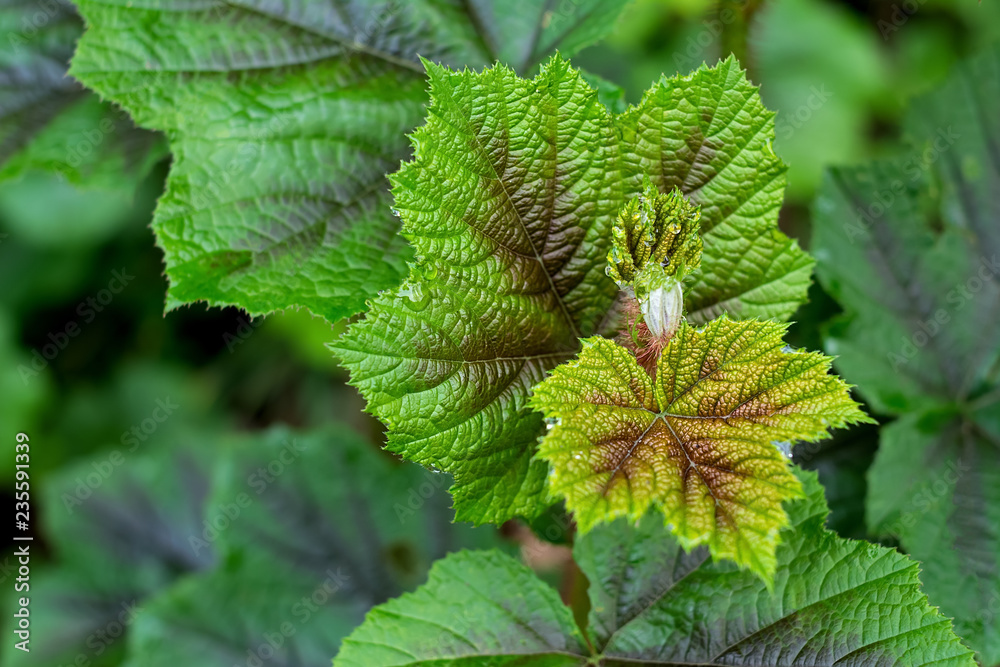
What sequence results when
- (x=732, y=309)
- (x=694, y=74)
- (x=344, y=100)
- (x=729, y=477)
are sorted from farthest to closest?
(x=344, y=100) < (x=732, y=309) < (x=694, y=74) < (x=729, y=477)

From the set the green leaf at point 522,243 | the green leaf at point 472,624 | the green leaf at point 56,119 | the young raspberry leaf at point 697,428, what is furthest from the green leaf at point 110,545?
the young raspberry leaf at point 697,428

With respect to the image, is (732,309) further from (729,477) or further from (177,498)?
(177,498)

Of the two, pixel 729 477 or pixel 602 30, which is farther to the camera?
pixel 602 30

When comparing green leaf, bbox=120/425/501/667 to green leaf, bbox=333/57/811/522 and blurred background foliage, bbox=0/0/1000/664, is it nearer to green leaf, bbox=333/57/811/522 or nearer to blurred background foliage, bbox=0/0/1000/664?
blurred background foliage, bbox=0/0/1000/664

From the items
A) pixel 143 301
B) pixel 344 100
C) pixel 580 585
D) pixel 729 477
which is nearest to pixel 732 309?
pixel 729 477

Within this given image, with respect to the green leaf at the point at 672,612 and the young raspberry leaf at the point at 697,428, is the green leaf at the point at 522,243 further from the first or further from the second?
the green leaf at the point at 672,612

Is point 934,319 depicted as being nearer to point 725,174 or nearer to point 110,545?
point 725,174

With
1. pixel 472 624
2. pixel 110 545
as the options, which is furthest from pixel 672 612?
pixel 110 545
